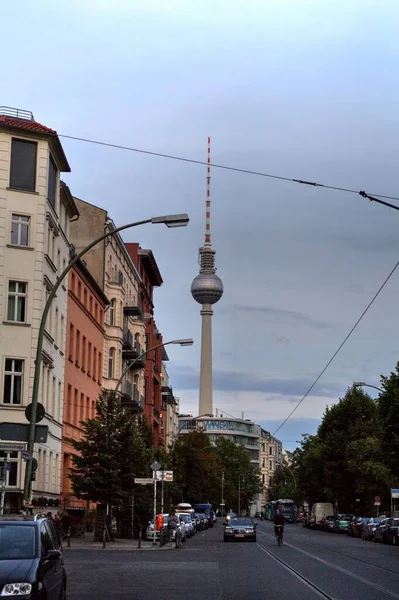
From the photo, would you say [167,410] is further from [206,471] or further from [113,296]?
[113,296]

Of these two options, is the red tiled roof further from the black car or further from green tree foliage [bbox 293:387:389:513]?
green tree foliage [bbox 293:387:389:513]

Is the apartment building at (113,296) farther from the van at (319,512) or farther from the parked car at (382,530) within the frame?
the van at (319,512)

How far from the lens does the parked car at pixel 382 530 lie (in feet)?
188

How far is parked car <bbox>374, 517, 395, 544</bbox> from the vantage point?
57250 mm

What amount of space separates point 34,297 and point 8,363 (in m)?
3.03

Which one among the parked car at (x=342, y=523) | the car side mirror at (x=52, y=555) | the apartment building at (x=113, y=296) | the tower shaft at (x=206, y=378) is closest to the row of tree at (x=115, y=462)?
the apartment building at (x=113, y=296)

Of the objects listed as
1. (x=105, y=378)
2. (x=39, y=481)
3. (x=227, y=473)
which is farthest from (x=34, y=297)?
(x=227, y=473)

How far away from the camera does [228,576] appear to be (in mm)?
25219

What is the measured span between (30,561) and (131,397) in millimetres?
62449

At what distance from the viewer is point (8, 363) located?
43594 mm

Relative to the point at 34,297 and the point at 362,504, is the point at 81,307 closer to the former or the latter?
the point at 34,297

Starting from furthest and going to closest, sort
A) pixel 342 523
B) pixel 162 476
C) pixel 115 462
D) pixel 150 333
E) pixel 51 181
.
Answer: pixel 150 333 → pixel 342 523 → pixel 51 181 → pixel 115 462 → pixel 162 476

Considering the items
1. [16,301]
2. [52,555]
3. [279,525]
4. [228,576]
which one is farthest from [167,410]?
[52,555]

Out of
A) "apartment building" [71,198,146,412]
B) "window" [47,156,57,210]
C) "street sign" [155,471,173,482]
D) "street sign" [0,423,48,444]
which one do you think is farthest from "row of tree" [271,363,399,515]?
"street sign" [0,423,48,444]
